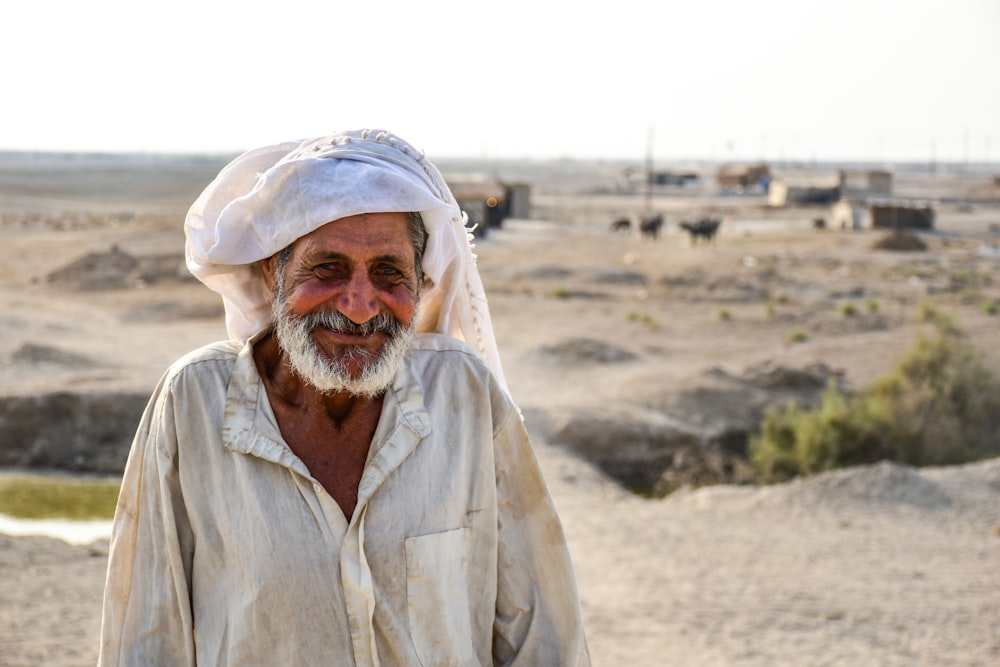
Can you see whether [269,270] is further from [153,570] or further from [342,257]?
[153,570]

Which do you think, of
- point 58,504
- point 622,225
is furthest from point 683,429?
point 622,225

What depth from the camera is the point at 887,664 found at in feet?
19.1

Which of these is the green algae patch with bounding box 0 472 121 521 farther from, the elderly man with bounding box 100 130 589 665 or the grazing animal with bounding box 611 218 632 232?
the grazing animal with bounding box 611 218 632 232

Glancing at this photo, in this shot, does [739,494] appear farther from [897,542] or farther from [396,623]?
[396,623]

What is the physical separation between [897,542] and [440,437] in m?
6.86

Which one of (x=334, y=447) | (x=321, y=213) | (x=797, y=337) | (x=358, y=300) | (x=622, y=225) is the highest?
(x=321, y=213)

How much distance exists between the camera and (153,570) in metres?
1.68

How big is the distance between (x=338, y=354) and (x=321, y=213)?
23cm

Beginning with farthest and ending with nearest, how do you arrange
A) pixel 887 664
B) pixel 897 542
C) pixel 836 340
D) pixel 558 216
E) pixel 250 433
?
pixel 558 216, pixel 836 340, pixel 897 542, pixel 887 664, pixel 250 433

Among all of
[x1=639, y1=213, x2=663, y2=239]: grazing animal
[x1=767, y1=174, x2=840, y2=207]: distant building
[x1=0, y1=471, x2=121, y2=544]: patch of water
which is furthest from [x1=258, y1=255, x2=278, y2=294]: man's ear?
[x1=767, y1=174, x2=840, y2=207]: distant building

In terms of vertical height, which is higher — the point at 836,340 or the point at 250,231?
the point at 250,231

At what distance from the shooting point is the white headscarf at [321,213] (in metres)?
1.77

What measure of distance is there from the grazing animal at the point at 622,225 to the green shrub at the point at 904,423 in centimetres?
2395

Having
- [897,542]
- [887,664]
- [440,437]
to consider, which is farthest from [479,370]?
[897,542]
